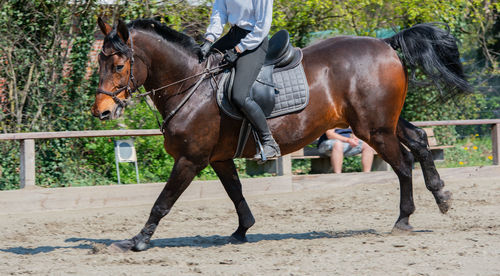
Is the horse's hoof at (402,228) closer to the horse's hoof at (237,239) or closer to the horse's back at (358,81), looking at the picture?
the horse's back at (358,81)

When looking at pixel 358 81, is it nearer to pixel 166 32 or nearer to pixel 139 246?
pixel 166 32

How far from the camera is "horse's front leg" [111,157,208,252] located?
5328 mm

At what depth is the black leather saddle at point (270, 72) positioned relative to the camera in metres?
5.35

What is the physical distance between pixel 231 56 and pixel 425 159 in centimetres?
221

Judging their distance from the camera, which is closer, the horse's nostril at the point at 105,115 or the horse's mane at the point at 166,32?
the horse's nostril at the point at 105,115

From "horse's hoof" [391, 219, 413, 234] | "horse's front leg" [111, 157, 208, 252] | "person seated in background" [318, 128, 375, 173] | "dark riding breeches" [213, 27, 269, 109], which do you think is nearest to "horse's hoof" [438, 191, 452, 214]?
"horse's hoof" [391, 219, 413, 234]

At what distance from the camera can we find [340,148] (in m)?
9.59

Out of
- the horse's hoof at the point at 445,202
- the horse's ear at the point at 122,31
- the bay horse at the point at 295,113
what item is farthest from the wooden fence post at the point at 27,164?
the horse's hoof at the point at 445,202

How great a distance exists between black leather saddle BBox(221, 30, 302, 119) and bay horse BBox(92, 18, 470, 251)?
13 centimetres

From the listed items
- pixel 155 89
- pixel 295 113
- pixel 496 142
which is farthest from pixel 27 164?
pixel 496 142

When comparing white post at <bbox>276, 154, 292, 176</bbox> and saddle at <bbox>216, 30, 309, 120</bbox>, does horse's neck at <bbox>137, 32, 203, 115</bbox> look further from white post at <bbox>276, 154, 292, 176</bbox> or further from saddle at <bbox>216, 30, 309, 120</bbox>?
white post at <bbox>276, 154, 292, 176</bbox>

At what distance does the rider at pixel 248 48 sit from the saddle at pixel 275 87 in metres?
0.09

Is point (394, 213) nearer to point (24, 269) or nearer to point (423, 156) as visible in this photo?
point (423, 156)

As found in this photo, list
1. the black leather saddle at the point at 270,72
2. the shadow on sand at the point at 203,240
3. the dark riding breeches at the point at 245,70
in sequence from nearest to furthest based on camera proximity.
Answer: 1. the dark riding breeches at the point at 245,70
2. the black leather saddle at the point at 270,72
3. the shadow on sand at the point at 203,240
